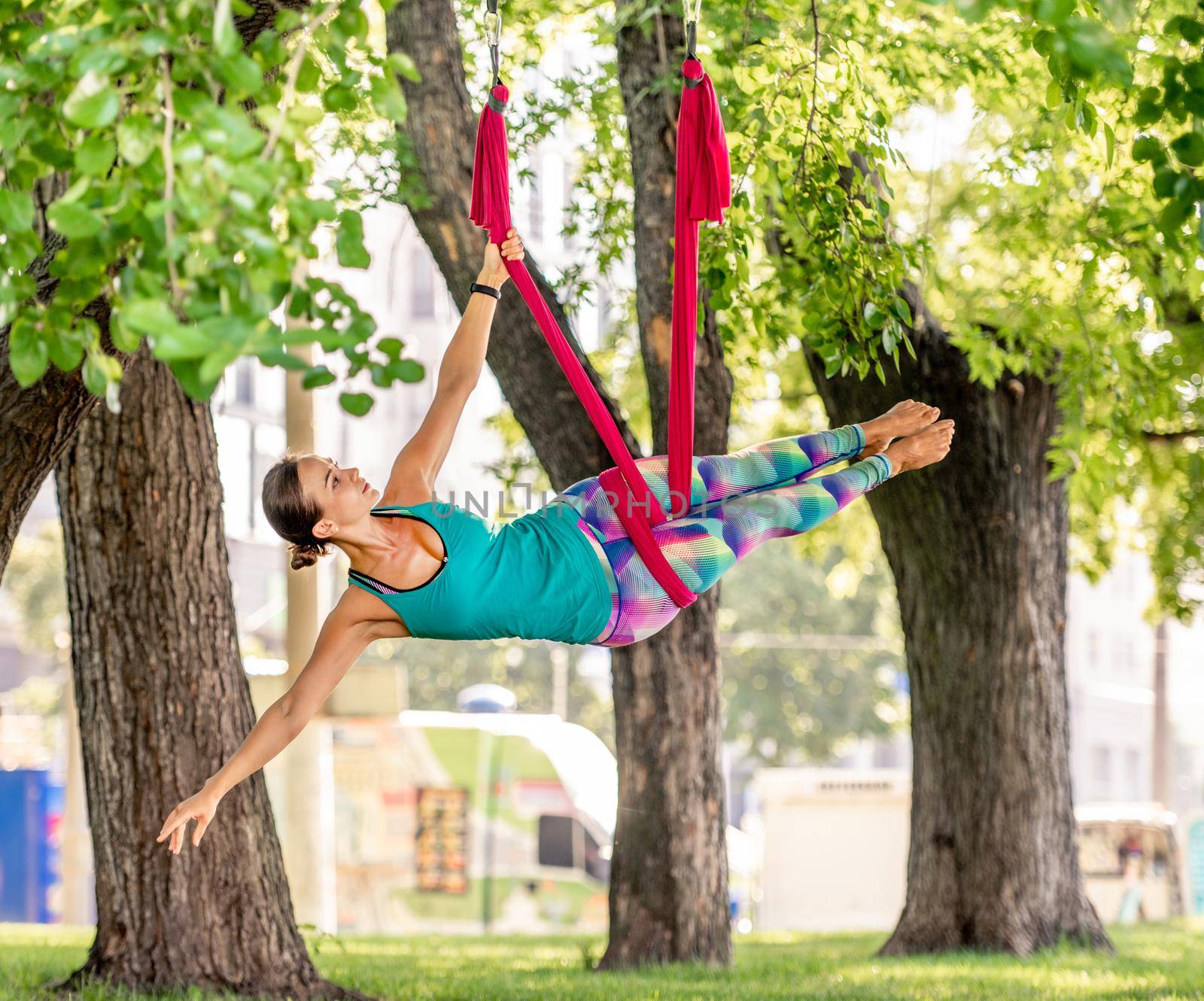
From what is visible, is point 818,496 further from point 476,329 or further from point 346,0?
point 346,0

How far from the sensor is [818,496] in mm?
4031

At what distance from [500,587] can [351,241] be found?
1631mm

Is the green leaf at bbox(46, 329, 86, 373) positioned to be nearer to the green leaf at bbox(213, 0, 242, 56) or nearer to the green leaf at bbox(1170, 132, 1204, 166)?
the green leaf at bbox(213, 0, 242, 56)

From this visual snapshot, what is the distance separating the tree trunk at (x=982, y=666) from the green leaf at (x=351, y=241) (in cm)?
483

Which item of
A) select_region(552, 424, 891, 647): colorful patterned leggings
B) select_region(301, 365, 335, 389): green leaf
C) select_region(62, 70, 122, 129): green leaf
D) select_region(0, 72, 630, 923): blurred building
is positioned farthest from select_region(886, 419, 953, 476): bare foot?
select_region(0, 72, 630, 923): blurred building

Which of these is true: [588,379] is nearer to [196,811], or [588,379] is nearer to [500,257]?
[500,257]

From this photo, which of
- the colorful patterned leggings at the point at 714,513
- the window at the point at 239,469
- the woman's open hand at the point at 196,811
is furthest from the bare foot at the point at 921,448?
the window at the point at 239,469

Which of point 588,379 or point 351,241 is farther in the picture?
point 588,379

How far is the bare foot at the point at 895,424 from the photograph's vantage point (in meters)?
4.30

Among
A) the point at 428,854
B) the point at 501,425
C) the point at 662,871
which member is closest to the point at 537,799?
the point at 428,854

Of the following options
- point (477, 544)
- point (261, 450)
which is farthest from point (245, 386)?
point (477, 544)

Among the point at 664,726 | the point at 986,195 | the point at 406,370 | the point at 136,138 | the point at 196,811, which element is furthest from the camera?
the point at 986,195

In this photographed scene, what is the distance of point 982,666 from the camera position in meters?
7.16

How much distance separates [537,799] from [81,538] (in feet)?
36.9
